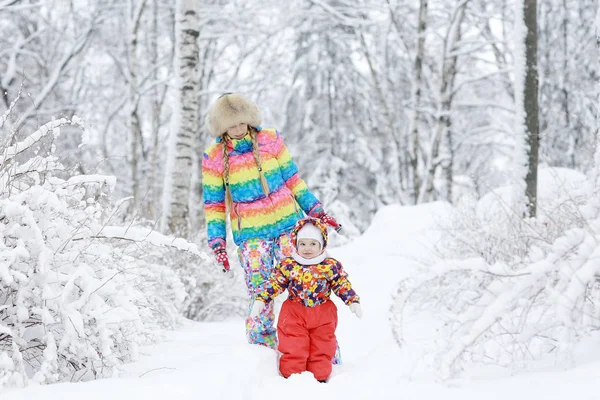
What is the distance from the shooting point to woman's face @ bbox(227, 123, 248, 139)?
3344 mm

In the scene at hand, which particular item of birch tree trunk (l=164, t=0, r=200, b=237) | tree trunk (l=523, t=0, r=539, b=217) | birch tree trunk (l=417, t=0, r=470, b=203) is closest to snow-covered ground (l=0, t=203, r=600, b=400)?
birch tree trunk (l=164, t=0, r=200, b=237)

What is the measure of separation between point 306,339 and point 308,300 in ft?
0.70

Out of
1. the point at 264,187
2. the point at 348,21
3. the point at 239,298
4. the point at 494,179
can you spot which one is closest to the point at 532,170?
the point at 239,298

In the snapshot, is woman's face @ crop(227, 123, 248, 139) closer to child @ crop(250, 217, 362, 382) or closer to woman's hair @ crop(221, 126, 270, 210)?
woman's hair @ crop(221, 126, 270, 210)

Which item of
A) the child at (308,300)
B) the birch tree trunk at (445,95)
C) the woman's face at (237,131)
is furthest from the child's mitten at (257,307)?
the birch tree trunk at (445,95)

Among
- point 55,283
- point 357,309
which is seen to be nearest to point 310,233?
point 357,309

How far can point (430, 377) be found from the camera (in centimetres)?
236

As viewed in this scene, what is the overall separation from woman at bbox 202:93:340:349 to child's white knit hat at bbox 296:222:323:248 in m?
0.16

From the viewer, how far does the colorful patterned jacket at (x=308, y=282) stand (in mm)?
3076

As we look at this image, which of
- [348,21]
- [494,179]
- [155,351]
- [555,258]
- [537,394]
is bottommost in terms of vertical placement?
[494,179]

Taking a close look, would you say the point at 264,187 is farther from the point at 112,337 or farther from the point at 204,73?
the point at 204,73

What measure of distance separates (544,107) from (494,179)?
10.2 metres

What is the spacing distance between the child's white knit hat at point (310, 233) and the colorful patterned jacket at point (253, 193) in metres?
0.21

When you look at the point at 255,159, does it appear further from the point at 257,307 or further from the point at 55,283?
the point at 55,283
